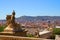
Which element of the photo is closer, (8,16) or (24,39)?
(24,39)

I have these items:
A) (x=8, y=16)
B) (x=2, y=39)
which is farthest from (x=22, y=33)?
(x=2, y=39)

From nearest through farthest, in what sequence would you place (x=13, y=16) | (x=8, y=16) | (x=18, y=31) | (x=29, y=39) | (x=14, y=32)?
(x=29, y=39) < (x=14, y=32) < (x=18, y=31) < (x=13, y=16) < (x=8, y=16)

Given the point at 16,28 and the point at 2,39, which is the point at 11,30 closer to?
the point at 16,28

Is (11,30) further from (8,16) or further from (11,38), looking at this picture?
(11,38)

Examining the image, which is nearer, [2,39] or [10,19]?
[2,39]

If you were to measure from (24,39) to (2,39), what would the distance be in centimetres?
98

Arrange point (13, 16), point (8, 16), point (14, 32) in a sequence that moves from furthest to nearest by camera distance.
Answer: point (8, 16)
point (13, 16)
point (14, 32)

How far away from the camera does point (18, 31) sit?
11508 millimetres

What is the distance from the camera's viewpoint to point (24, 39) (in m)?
7.54

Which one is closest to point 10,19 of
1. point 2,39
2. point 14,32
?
point 14,32

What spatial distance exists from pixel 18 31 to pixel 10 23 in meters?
1.11

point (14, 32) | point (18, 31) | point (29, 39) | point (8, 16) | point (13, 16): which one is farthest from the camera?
point (8, 16)

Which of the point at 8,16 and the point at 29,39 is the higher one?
the point at 8,16

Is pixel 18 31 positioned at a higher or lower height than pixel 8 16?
lower
